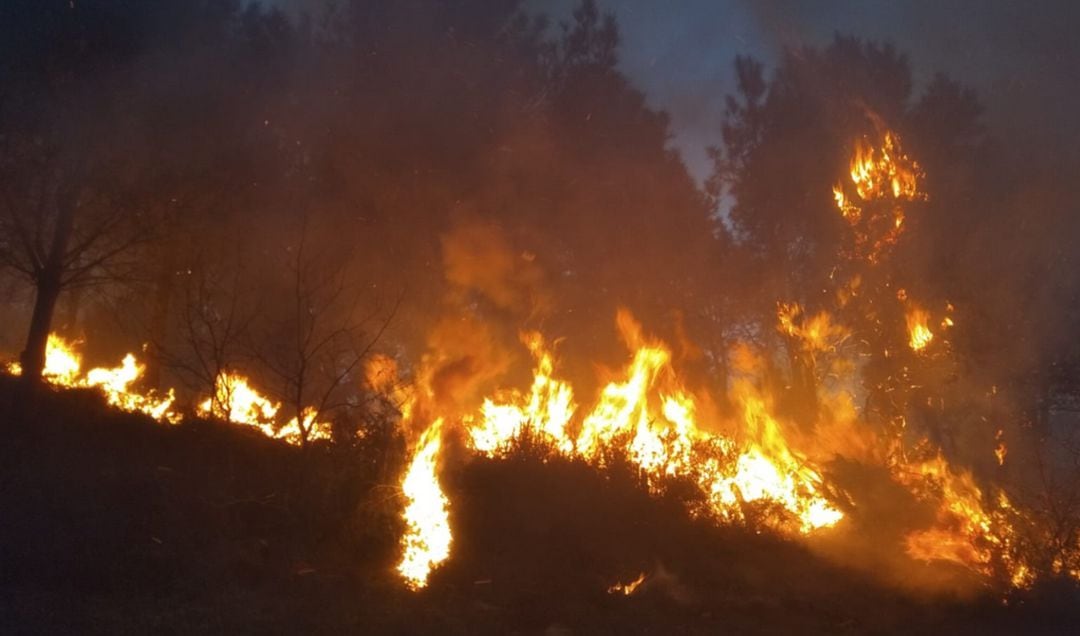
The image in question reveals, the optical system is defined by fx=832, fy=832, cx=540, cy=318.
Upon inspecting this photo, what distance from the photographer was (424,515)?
363 inches

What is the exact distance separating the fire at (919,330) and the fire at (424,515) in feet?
30.6

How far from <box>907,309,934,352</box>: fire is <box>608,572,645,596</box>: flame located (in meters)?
9.51

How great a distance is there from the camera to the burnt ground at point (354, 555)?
6.32m

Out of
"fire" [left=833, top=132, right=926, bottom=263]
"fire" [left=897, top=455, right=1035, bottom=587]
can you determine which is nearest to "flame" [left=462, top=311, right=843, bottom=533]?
"fire" [left=897, top=455, right=1035, bottom=587]

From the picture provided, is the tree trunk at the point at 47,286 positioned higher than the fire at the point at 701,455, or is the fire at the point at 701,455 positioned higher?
the tree trunk at the point at 47,286

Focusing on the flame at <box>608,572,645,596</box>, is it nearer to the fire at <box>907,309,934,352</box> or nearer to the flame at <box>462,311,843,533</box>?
the flame at <box>462,311,843,533</box>

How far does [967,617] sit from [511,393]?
6330 mm

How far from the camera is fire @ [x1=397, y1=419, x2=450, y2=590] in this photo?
7852 mm

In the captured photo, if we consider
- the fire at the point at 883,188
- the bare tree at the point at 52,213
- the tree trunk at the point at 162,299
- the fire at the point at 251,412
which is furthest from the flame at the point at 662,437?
the tree trunk at the point at 162,299

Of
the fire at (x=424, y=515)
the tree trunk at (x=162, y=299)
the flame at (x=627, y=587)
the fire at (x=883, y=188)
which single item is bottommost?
the flame at (x=627, y=587)

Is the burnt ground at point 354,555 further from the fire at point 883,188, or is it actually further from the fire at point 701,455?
the fire at point 883,188

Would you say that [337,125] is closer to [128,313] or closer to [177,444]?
[128,313]

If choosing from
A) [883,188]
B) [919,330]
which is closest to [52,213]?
[883,188]

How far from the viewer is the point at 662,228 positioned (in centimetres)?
1878
